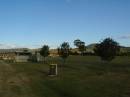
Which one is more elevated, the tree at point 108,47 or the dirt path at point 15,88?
the tree at point 108,47

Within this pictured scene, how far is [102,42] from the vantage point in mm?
52312

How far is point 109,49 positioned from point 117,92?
3168cm

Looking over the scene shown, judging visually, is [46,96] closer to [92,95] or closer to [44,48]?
[92,95]

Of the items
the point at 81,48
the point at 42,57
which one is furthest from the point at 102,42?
the point at 81,48

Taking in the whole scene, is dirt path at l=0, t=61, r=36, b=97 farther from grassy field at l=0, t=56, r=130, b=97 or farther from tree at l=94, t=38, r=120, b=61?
tree at l=94, t=38, r=120, b=61

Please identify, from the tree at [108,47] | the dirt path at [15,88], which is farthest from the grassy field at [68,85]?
the tree at [108,47]

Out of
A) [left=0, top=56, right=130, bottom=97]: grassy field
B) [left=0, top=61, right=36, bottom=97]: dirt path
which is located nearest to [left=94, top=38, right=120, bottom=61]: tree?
[left=0, top=56, right=130, bottom=97]: grassy field

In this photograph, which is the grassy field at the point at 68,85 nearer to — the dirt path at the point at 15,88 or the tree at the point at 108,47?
the dirt path at the point at 15,88

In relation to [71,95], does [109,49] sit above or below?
above

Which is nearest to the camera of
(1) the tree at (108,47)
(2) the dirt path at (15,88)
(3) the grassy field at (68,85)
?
(3) the grassy field at (68,85)

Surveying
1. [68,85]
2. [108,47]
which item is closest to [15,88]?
[68,85]

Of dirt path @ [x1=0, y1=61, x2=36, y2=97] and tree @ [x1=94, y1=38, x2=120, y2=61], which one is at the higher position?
tree @ [x1=94, y1=38, x2=120, y2=61]

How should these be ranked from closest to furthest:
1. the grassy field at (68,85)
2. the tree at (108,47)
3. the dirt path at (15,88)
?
the grassy field at (68,85), the dirt path at (15,88), the tree at (108,47)

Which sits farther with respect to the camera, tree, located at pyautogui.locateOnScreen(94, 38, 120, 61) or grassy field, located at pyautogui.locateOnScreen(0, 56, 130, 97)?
tree, located at pyautogui.locateOnScreen(94, 38, 120, 61)
